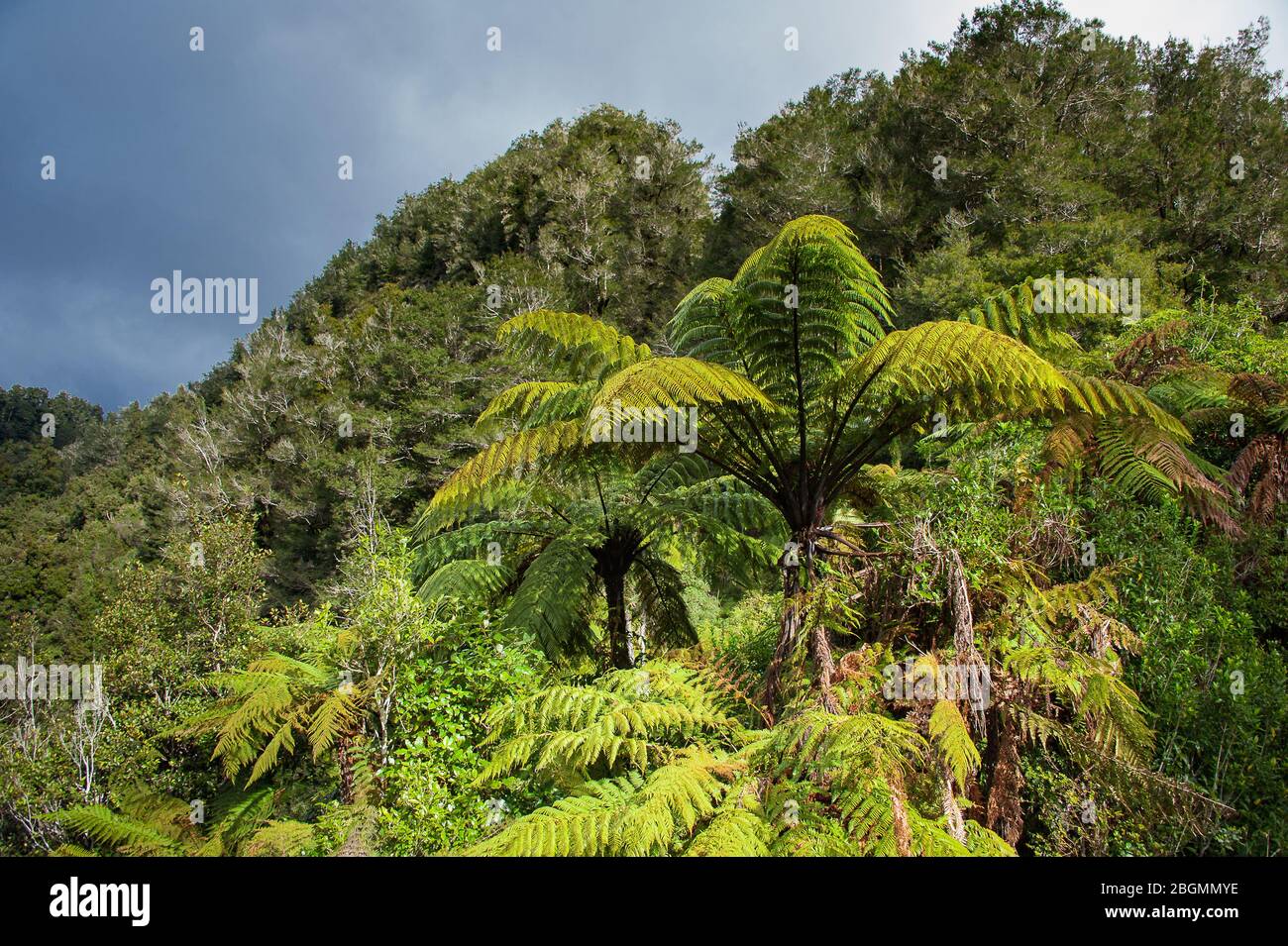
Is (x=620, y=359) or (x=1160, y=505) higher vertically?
(x=620, y=359)

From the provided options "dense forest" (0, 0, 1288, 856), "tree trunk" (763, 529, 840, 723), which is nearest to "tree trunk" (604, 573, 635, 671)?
"dense forest" (0, 0, 1288, 856)

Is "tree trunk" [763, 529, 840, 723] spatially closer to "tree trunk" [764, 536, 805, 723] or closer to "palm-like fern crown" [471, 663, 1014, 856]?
"tree trunk" [764, 536, 805, 723]

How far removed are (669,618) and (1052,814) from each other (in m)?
3.00

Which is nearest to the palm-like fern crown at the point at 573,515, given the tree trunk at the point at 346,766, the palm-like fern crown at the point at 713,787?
the tree trunk at the point at 346,766

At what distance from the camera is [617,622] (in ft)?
16.4

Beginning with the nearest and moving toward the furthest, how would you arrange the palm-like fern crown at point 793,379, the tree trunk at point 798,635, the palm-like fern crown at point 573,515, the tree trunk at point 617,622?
the tree trunk at point 798,635 < the palm-like fern crown at point 793,379 < the palm-like fern crown at point 573,515 < the tree trunk at point 617,622

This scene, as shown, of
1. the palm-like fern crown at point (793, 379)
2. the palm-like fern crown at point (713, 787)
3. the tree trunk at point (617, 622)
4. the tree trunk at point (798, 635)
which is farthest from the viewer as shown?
the tree trunk at point (617, 622)

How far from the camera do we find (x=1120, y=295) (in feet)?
35.9

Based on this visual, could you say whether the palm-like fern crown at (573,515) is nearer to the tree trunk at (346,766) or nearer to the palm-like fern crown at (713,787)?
the tree trunk at (346,766)

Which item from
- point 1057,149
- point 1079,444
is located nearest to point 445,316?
point 1057,149

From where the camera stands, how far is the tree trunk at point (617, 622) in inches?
193

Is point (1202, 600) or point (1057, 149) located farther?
point (1057, 149)
